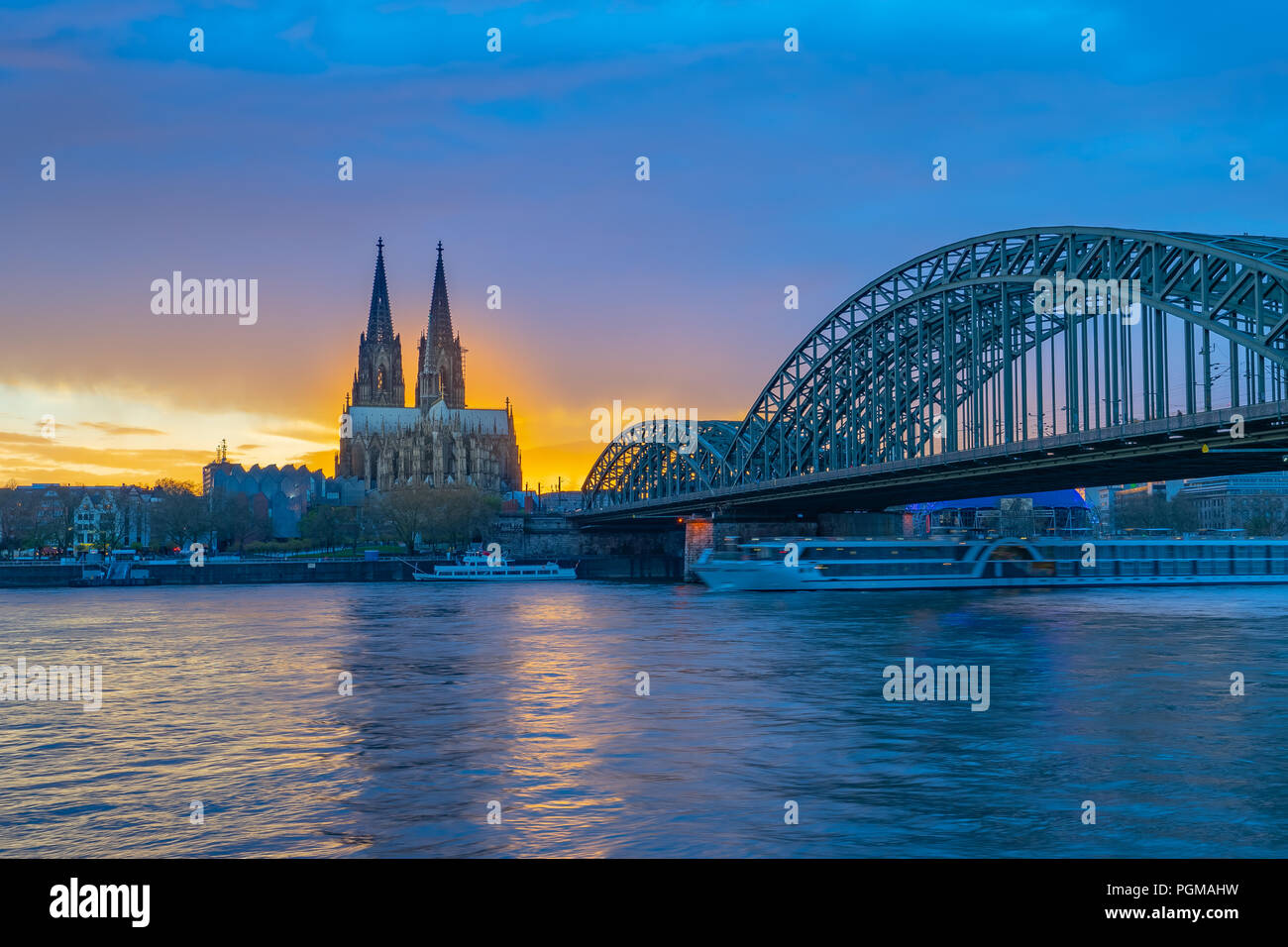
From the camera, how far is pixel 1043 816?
16.3 meters

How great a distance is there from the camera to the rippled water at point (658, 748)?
15.6m

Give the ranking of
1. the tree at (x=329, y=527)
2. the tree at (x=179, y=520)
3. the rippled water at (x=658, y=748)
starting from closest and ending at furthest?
the rippled water at (x=658, y=748) → the tree at (x=179, y=520) → the tree at (x=329, y=527)

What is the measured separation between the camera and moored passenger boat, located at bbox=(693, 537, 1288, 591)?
3177 inches

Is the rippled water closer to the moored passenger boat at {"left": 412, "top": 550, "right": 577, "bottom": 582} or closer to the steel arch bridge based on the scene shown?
the steel arch bridge

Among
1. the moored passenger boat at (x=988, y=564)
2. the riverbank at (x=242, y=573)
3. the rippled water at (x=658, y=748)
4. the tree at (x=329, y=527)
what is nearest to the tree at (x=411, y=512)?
the tree at (x=329, y=527)

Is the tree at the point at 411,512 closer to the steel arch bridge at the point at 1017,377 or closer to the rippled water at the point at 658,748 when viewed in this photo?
the steel arch bridge at the point at 1017,377

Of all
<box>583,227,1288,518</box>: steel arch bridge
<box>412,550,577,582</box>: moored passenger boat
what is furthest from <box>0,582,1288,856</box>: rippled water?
<box>412,550,577,582</box>: moored passenger boat

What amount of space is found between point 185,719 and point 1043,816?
18613 mm

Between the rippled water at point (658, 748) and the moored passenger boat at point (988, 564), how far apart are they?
3105 cm

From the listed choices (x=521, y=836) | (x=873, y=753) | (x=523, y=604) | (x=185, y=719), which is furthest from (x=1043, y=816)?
(x=523, y=604)

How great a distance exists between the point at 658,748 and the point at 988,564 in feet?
213
